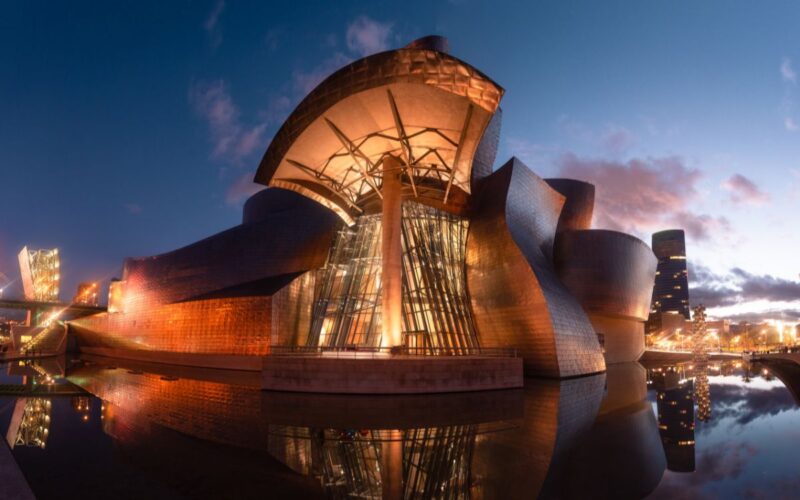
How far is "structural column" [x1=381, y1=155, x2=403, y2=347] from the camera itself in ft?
71.7

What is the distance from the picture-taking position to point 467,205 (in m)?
31.0

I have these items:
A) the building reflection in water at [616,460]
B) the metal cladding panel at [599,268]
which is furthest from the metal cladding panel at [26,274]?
the building reflection in water at [616,460]

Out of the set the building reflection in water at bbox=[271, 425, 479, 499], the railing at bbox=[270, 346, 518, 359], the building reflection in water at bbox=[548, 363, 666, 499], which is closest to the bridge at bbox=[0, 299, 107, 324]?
the railing at bbox=[270, 346, 518, 359]

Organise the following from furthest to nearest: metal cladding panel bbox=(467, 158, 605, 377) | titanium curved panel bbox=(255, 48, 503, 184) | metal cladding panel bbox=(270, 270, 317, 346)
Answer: metal cladding panel bbox=(270, 270, 317, 346) → metal cladding panel bbox=(467, 158, 605, 377) → titanium curved panel bbox=(255, 48, 503, 184)

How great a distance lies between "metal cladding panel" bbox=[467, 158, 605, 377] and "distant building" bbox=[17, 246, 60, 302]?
56187 millimetres

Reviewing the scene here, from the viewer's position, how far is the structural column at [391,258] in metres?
21.8

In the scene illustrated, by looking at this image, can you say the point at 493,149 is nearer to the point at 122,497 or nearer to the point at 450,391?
the point at 450,391

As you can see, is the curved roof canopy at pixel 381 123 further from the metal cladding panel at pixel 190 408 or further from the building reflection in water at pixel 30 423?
the building reflection in water at pixel 30 423

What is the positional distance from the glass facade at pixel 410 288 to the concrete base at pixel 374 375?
557cm

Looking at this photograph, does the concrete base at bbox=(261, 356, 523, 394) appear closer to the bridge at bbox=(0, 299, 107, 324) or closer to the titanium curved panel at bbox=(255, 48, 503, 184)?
the titanium curved panel at bbox=(255, 48, 503, 184)

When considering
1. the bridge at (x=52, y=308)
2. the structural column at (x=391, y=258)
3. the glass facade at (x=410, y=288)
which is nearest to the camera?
the structural column at (x=391, y=258)

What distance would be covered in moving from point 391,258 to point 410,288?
3.68m

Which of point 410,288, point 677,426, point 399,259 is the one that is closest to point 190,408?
point 399,259

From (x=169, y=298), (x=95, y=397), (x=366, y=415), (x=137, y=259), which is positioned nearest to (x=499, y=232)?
(x=366, y=415)
